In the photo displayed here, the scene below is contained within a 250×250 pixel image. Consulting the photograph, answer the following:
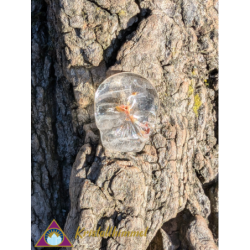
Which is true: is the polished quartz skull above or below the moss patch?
below

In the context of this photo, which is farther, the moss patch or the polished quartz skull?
the moss patch

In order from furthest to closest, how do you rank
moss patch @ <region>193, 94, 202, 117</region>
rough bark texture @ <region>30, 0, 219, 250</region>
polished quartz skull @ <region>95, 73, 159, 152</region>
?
moss patch @ <region>193, 94, 202, 117</region> → polished quartz skull @ <region>95, 73, 159, 152</region> → rough bark texture @ <region>30, 0, 219, 250</region>

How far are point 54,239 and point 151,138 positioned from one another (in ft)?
5.66

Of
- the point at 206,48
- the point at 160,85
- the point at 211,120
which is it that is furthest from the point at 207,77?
the point at 160,85

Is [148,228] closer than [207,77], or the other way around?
[148,228]

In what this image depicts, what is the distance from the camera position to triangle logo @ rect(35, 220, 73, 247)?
269 centimetres

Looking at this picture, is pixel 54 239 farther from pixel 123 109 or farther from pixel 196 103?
pixel 196 103

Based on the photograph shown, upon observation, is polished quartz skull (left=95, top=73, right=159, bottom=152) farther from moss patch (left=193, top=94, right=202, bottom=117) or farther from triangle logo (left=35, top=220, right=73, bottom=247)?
triangle logo (left=35, top=220, right=73, bottom=247)

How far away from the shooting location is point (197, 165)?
3.21 meters

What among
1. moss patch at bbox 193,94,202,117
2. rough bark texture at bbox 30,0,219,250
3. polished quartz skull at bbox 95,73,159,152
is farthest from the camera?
moss patch at bbox 193,94,202,117

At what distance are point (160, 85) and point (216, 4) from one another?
4.60 feet

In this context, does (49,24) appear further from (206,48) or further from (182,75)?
(206,48)

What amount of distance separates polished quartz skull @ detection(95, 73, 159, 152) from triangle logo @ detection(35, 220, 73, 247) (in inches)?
46.5

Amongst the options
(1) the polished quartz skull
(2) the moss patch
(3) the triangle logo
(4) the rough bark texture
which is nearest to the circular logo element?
(3) the triangle logo
